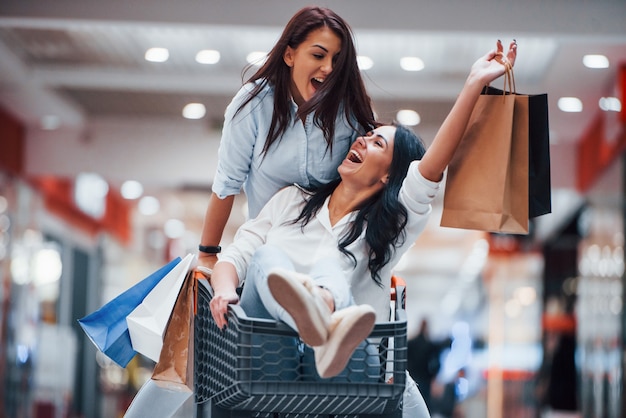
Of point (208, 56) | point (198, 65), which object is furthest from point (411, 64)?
point (198, 65)

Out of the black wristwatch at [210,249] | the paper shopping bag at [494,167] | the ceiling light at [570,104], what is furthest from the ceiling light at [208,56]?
the paper shopping bag at [494,167]

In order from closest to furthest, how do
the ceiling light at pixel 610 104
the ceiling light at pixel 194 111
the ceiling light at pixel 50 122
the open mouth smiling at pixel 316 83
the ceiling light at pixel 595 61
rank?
the open mouth smiling at pixel 316 83 < the ceiling light at pixel 595 61 < the ceiling light at pixel 610 104 < the ceiling light at pixel 194 111 < the ceiling light at pixel 50 122

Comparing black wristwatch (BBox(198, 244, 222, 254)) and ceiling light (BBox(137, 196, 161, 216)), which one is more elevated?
ceiling light (BBox(137, 196, 161, 216))

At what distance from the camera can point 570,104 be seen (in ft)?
31.9

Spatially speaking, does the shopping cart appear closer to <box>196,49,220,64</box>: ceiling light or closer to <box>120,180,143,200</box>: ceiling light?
<box>196,49,220,64</box>: ceiling light

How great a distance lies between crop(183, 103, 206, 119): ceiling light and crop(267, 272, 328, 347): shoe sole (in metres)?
8.95

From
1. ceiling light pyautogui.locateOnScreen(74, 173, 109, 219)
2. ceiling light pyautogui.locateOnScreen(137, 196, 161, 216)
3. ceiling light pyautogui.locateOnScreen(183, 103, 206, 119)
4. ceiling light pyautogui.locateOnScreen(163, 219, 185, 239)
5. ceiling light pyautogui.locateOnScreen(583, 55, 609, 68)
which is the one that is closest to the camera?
ceiling light pyautogui.locateOnScreen(583, 55, 609, 68)

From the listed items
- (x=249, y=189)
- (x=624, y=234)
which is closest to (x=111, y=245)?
(x=624, y=234)

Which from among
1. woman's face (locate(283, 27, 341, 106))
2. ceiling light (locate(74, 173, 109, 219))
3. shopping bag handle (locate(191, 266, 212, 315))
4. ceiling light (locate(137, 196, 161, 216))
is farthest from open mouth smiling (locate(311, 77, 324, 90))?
ceiling light (locate(137, 196, 161, 216))

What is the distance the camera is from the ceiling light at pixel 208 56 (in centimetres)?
874

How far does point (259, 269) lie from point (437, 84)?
7567mm

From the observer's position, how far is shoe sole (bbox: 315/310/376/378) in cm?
180

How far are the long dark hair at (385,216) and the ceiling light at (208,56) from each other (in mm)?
6539

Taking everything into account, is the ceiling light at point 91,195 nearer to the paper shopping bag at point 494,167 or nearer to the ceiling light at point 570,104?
the ceiling light at point 570,104
